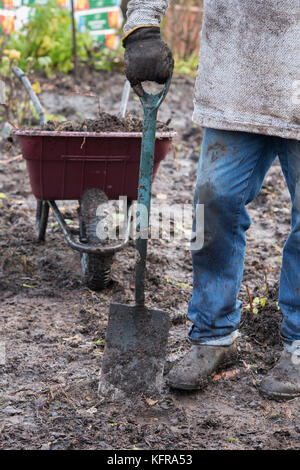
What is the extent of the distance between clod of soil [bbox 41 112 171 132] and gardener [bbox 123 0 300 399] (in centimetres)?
99

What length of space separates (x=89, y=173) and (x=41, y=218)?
65 centimetres

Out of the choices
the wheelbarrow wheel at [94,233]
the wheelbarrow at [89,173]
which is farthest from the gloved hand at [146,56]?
the wheelbarrow wheel at [94,233]

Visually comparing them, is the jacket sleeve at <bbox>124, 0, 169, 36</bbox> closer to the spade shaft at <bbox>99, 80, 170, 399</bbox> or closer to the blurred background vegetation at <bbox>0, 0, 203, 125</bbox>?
the spade shaft at <bbox>99, 80, 170, 399</bbox>

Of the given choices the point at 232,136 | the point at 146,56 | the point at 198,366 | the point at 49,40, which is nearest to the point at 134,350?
the point at 198,366

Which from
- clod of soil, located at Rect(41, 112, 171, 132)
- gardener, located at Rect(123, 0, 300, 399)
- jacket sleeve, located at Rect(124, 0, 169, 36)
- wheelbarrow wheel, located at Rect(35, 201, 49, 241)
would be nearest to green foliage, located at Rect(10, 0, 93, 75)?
wheelbarrow wheel, located at Rect(35, 201, 49, 241)

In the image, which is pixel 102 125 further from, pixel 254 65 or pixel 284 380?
pixel 284 380

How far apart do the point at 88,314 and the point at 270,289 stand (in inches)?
38.1

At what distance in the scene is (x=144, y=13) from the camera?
89.4 inches

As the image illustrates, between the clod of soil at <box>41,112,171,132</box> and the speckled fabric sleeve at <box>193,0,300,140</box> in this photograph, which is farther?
the clod of soil at <box>41,112,171,132</box>

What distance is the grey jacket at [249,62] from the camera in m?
2.16

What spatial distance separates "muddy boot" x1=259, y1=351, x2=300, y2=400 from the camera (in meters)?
2.37

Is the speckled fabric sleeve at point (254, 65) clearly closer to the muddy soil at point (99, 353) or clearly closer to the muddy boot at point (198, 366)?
the muddy boot at point (198, 366)

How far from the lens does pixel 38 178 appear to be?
3275 mm

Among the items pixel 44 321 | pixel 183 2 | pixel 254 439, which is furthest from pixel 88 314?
pixel 183 2
